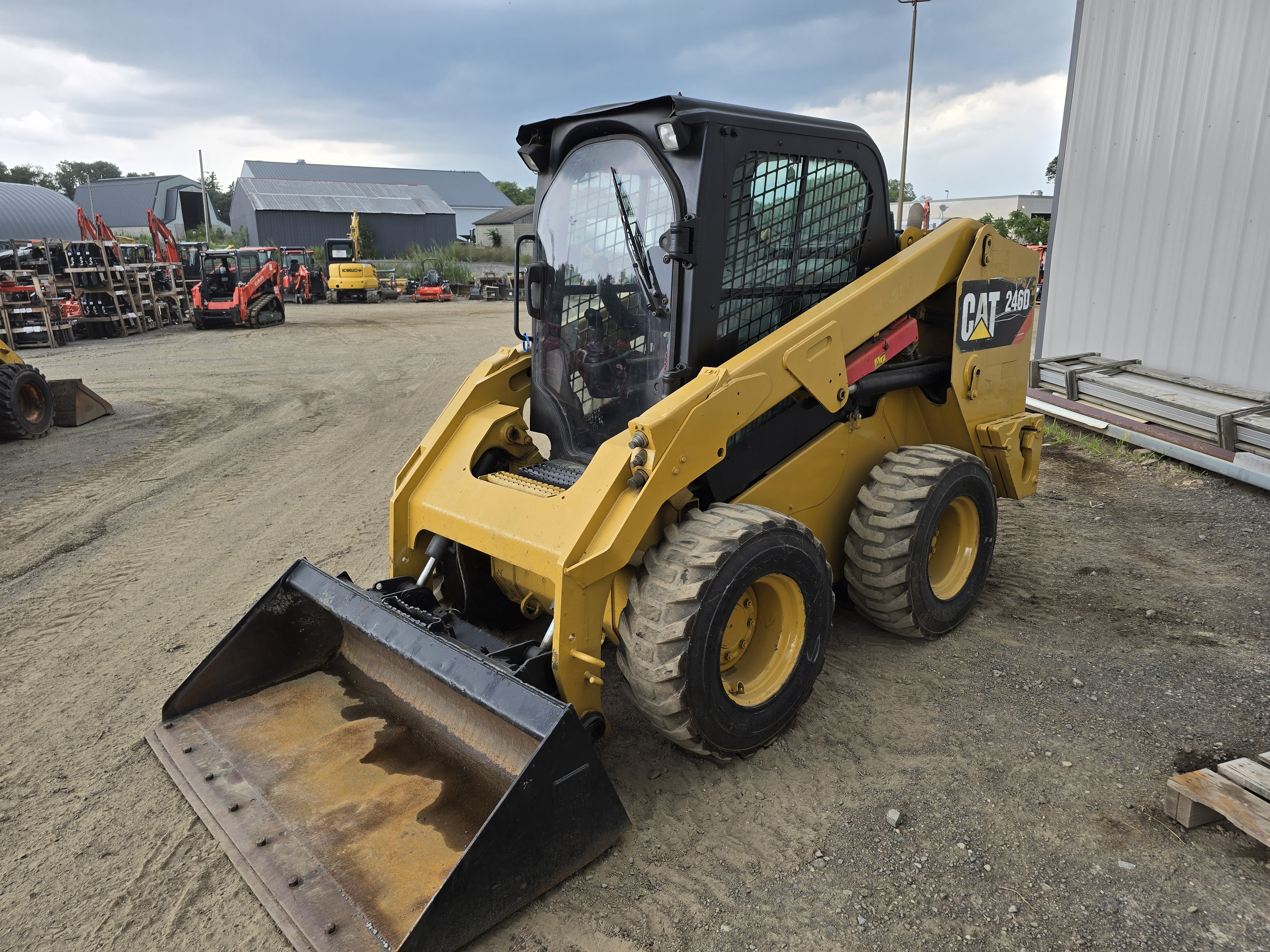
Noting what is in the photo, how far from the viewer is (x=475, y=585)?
4004mm

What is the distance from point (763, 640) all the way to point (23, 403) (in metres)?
9.52

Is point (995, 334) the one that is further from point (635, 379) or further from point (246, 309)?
point (246, 309)

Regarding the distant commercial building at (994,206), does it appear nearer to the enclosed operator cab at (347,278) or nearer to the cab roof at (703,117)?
the enclosed operator cab at (347,278)

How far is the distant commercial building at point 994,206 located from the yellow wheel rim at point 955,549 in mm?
38639

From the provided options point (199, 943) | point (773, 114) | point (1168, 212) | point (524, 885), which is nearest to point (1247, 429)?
point (1168, 212)

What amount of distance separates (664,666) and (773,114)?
2342mm

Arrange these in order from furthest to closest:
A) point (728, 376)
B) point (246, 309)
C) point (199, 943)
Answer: point (246, 309)
point (728, 376)
point (199, 943)

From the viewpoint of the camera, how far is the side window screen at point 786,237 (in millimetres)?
3506

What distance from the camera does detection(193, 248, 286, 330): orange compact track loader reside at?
20812 mm

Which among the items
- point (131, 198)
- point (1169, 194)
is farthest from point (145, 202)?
point (1169, 194)

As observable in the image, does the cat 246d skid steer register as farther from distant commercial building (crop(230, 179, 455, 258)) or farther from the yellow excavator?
distant commercial building (crop(230, 179, 455, 258))

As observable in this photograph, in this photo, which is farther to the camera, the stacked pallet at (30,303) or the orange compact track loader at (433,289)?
the orange compact track loader at (433,289)

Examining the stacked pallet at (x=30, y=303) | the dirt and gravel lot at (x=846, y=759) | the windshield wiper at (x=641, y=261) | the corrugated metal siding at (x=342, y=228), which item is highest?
the corrugated metal siding at (x=342, y=228)

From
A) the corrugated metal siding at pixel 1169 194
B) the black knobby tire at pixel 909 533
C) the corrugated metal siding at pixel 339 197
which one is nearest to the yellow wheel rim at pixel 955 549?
the black knobby tire at pixel 909 533
